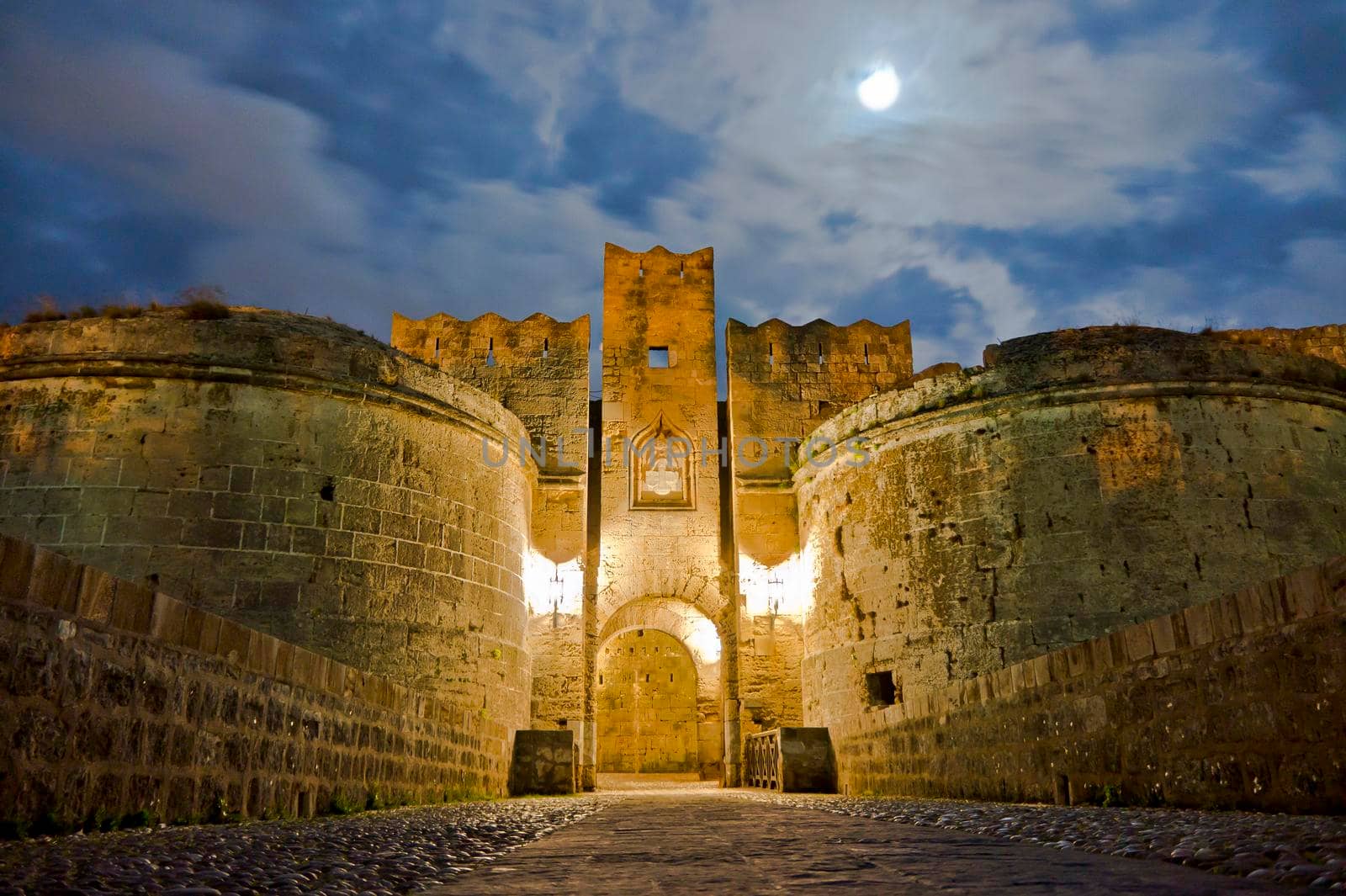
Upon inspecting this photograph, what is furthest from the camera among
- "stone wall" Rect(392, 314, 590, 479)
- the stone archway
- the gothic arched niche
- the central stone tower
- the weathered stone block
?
the stone archway

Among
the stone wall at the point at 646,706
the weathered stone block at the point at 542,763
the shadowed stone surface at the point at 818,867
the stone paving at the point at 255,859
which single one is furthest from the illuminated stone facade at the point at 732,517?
the stone wall at the point at 646,706

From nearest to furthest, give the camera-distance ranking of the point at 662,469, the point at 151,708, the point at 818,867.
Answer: the point at 818,867
the point at 151,708
the point at 662,469

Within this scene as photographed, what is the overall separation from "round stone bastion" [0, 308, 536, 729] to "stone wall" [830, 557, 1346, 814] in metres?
6.23

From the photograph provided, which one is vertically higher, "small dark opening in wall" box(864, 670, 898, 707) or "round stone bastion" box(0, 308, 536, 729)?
"round stone bastion" box(0, 308, 536, 729)

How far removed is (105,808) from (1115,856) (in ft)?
11.4

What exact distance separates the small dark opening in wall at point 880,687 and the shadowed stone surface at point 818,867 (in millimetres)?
8421

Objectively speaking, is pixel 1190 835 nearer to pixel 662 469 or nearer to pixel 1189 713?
pixel 1189 713

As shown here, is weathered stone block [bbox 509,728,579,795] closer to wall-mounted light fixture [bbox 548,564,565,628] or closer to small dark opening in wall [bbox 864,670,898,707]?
wall-mounted light fixture [bbox 548,564,565,628]

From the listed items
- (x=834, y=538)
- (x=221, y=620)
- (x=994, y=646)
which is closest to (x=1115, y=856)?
(x=221, y=620)

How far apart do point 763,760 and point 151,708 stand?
11.0m

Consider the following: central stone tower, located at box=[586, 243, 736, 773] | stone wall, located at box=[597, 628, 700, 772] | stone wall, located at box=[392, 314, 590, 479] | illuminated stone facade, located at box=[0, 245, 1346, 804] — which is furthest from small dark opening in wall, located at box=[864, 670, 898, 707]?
stone wall, located at box=[597, 628, 700, 772]

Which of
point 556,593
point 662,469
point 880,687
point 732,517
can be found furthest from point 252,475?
point 732,517

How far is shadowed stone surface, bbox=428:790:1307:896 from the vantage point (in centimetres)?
219

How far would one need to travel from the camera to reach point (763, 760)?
13672 mm
